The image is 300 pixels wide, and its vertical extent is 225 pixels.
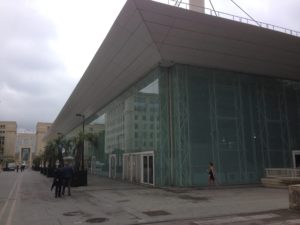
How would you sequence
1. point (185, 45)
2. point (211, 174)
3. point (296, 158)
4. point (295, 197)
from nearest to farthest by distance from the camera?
point (295, 197) < point (185, 45) < point (211, 174) < point (296, 158)

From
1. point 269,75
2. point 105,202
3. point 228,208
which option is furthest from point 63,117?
point 228,208

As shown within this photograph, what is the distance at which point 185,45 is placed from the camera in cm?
2098

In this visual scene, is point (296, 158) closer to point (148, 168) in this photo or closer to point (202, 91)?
point (202, 91)

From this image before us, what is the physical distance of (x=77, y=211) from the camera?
1230cm

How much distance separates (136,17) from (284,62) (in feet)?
→ 40.3

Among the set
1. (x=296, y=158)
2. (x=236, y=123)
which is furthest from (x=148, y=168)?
Answer: (x=296, y=158)

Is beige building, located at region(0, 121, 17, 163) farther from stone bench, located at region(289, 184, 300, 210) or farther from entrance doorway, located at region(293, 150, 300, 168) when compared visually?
stone bench, located at region(289, 184, 300, 210)

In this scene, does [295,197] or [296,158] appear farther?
[296,158]

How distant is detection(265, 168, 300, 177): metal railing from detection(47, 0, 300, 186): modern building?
1.73 metres

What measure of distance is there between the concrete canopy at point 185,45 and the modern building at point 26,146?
13512 centimetres

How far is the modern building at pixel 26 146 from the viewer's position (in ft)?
496

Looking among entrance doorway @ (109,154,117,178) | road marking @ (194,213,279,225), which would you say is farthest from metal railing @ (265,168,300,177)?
entrance doorway @ (109,154,117,178)

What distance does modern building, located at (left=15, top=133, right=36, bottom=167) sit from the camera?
151250mm

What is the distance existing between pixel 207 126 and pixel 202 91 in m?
2.49
